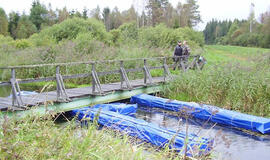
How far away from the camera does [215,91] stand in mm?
9578

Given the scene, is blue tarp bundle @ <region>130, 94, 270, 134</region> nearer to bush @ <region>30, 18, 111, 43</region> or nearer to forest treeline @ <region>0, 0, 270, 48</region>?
bush @ <region>30, 18, 111, 43</region>

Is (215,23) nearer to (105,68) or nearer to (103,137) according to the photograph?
(105,68)

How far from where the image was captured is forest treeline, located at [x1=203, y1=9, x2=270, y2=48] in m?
45.8

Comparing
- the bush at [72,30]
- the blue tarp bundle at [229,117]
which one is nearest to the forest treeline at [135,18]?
the bush at [72,30]

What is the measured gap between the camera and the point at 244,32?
5884cm

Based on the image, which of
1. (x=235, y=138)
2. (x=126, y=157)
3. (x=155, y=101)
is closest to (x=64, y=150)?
(x=126, y=157)

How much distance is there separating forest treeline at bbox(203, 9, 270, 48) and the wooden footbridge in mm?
34924

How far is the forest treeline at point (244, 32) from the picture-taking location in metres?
45.8

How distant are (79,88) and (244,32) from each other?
55.4 m

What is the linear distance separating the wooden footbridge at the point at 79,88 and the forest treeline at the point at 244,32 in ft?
115

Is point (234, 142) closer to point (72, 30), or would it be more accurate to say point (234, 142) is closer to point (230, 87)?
point (230, 87)

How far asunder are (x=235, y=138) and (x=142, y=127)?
98.7 inches

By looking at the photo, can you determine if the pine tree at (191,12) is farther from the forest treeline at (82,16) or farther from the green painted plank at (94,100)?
the green painted plank at (94,100)

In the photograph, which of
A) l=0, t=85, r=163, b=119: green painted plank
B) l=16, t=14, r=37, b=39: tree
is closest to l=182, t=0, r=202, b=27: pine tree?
l=16, t=14, r=37, b=39: tree
